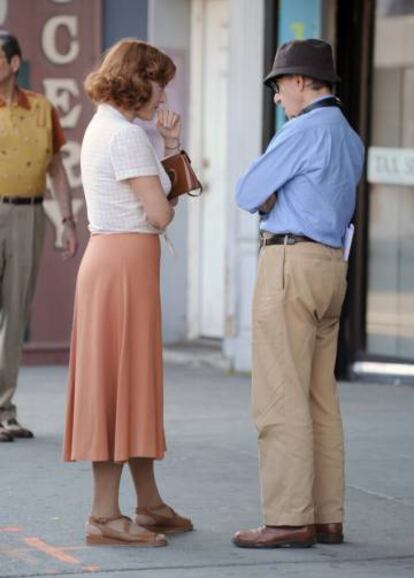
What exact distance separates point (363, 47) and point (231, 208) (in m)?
1.44

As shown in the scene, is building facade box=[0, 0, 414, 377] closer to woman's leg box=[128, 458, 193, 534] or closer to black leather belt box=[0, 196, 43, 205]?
black leather belt box=[0, 196, 43, 205]

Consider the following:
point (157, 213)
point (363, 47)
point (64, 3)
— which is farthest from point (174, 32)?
point (157, 213)

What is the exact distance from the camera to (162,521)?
21.5ft

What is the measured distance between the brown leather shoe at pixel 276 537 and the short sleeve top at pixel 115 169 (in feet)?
3.82

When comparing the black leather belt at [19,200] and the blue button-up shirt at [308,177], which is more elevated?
the blue button-up shirt at [308,177]

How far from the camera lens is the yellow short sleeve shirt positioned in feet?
29.0

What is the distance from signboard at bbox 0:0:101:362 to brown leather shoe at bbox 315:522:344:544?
6.26 m

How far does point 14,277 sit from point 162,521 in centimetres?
272

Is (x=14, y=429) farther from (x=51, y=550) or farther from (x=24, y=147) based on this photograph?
(x=51, y=550)

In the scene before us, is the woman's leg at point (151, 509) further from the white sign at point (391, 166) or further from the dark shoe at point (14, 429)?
the white sign at point (391, 166)

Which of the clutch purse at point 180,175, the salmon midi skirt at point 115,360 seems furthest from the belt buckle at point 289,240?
the salmon midi skirt at point 115,360

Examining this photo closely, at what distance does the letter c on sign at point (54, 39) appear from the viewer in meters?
12.3

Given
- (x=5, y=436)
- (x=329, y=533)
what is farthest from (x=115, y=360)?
(x=5, y=436)

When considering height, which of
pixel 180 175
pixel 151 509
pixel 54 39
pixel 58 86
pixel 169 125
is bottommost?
pixel 151 509
